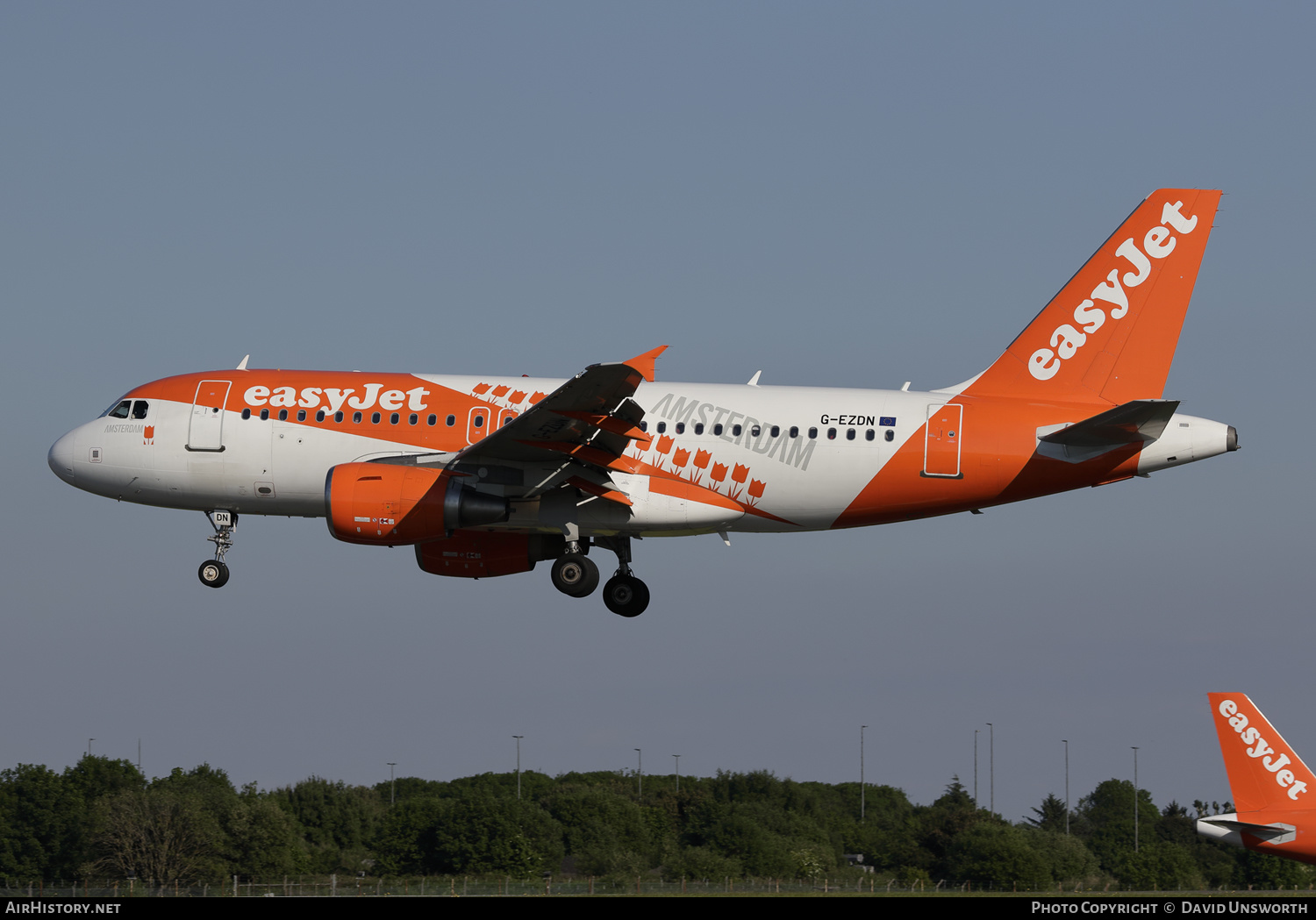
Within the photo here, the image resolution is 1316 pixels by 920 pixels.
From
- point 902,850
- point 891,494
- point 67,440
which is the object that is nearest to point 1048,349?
point 891,494

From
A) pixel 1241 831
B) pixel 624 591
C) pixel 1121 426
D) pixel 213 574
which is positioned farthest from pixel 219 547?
pixel 1241 831

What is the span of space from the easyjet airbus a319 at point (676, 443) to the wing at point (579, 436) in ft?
0.21

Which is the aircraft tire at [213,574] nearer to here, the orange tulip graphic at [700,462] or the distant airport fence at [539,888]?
the distant airport fence at [539,888]

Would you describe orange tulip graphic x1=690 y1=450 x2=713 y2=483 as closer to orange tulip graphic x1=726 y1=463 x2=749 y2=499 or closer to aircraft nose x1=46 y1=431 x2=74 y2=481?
orange tulip graphic x1=726 y1=463 x2=749 y2=499

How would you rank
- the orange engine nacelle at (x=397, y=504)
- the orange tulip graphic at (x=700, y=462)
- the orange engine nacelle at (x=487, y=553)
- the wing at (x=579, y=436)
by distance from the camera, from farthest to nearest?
the orange engine nacelle at (x=487, y=553), the orange tulip graphic at (x=700, y=462), the orange engine nacelle at (x=397, y=504), the wing at (x=579, y=436)

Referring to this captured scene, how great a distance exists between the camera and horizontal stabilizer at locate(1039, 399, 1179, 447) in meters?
33.3

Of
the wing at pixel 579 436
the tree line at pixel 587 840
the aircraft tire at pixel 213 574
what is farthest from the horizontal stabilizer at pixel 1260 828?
the aircraft tire at pixel 213 574

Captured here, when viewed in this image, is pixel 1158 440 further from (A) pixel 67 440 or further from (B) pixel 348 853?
(B) pixel 348 853

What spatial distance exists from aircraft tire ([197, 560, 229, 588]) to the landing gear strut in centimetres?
960

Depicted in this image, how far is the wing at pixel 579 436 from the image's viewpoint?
3316 centimetres

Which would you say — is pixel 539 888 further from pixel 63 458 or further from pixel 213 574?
pixel 63 458

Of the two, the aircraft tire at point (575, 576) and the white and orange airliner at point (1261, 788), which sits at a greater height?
the aircraft tire at point (575, 576)

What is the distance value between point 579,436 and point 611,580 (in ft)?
18.6

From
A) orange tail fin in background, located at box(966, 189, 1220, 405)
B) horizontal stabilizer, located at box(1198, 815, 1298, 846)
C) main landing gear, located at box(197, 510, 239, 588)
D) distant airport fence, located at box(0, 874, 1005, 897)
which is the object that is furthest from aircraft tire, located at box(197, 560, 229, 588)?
horizontal stabilizer, located at box(1198, 815, 1298, 846)
